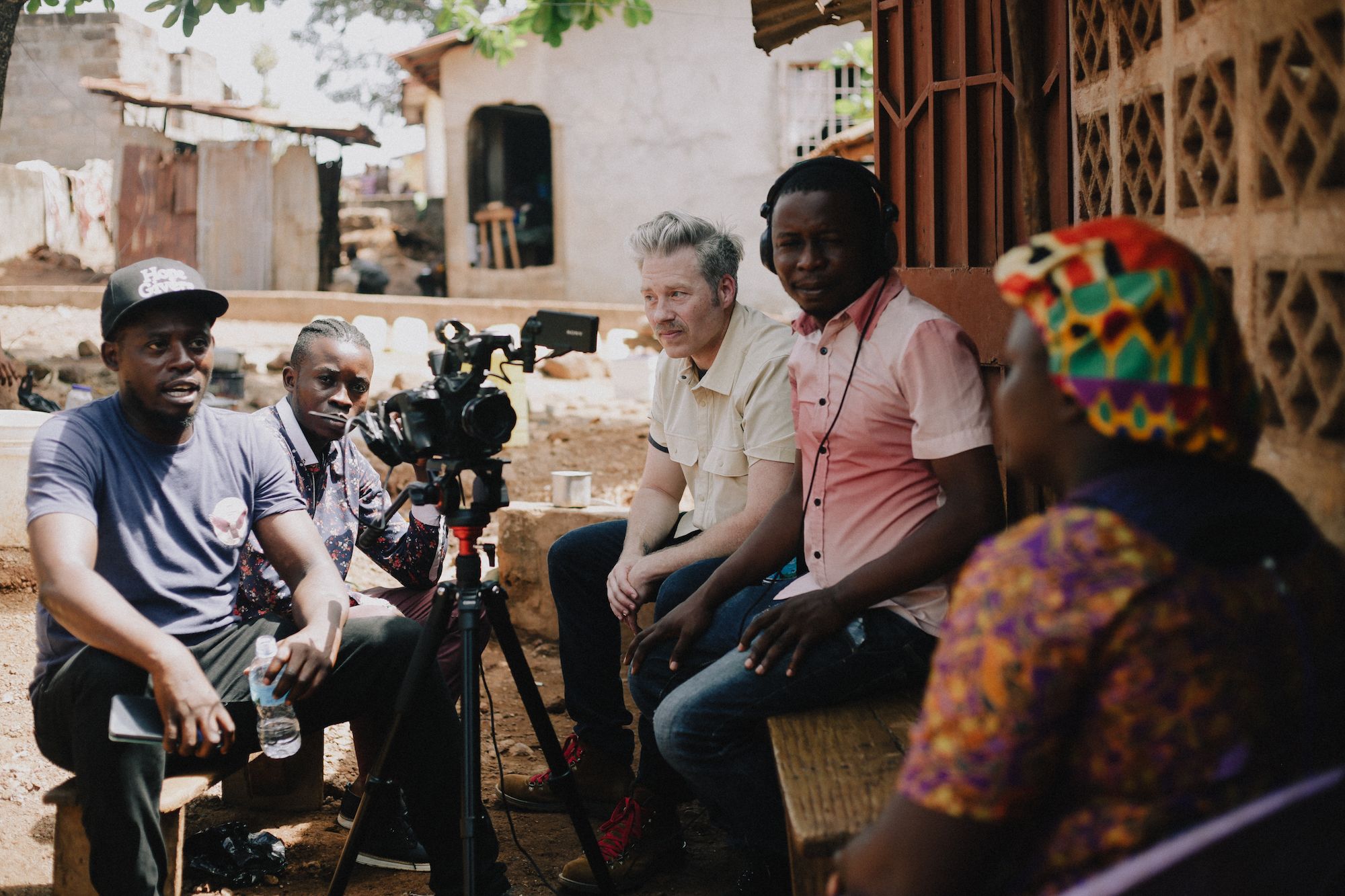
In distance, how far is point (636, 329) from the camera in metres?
14.7

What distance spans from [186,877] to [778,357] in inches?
92.9

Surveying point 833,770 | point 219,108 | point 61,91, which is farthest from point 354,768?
point 61,91

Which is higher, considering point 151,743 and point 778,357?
point 778,357

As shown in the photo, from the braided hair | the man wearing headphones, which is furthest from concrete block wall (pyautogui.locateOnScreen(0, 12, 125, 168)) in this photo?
the man wearing headphones

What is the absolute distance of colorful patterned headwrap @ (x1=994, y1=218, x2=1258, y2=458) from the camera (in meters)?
1.43

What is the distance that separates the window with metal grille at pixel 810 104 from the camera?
17.2 metres

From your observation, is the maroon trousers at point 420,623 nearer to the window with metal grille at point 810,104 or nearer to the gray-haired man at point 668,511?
the gray-haired man at point 668,511

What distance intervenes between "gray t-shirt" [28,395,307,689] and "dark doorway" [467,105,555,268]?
1498 cm

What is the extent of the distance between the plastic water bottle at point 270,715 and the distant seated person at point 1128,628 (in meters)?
2.00

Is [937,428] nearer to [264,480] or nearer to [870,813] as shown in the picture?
[870,813]

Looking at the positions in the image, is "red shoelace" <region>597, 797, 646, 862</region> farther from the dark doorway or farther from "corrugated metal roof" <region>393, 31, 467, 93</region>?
the dark doorway

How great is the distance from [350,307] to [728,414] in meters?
12.7

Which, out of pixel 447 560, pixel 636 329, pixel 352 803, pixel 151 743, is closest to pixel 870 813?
pixel 151 743

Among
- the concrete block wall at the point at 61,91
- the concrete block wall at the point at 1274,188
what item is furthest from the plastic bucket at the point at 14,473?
the concrete block wall at the point at 61,91
